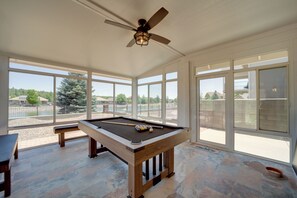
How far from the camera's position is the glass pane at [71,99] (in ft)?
13.5

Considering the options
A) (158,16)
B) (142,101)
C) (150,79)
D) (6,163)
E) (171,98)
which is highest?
(158,16)

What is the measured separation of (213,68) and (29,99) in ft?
17.6

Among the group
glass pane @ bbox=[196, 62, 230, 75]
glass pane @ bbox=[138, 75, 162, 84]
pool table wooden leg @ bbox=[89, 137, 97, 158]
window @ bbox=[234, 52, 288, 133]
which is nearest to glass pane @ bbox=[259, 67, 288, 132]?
window @ bbox=[234, 52, 288, 133]

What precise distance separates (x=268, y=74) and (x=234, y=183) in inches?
99.0

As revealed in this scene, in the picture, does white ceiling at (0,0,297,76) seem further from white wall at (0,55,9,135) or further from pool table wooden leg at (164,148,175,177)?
pool table wooden leg at (164,148,175,177)

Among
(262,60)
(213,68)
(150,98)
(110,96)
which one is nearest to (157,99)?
(150,98)

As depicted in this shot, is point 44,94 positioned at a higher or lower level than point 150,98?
higher

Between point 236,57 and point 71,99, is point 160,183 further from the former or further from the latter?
point 71,99

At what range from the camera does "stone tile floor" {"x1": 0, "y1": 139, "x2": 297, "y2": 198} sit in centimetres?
188

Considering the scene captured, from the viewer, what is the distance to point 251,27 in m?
2.70

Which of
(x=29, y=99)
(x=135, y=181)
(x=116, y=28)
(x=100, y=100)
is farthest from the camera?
(x=100, y=100)

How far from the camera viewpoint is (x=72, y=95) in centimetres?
430

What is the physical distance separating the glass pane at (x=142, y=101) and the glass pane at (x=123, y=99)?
47cm

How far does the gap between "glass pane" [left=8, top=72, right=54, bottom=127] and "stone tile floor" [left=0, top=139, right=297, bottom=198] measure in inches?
36.8
